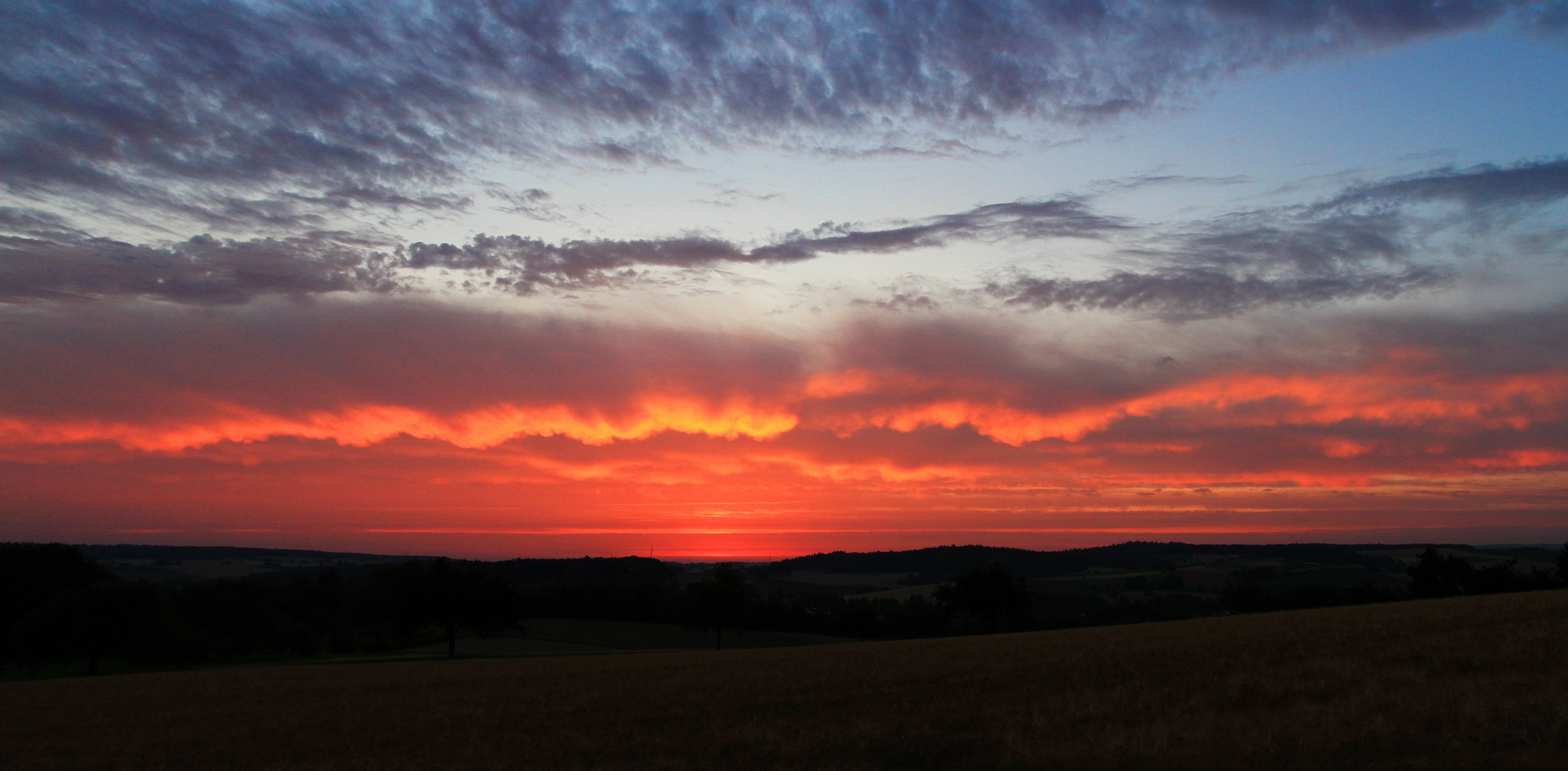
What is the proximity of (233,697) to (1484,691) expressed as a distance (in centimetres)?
3556

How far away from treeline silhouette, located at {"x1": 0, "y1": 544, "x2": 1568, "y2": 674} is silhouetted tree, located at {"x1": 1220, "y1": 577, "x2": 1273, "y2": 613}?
0.17 meters

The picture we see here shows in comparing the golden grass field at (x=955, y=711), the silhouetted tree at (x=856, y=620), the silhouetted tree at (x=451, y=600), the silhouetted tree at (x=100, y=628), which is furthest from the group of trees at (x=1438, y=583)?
the silhouetted tree at (x=100, y=628)

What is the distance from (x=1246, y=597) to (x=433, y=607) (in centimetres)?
7899

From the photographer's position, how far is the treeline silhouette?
186 ft

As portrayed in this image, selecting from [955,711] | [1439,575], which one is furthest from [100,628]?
[1439,575]

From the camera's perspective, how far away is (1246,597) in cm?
8656

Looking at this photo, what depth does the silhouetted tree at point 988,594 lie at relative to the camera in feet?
261

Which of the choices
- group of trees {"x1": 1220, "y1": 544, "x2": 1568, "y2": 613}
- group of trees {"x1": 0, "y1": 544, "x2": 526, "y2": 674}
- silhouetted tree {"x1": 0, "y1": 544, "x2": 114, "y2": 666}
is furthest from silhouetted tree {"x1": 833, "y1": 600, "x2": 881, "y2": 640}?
silhouetted tree {"x1": 0, "y1": 544, "x2": 114, "y2": 666}

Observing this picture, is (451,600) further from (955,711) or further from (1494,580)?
(1494,580)

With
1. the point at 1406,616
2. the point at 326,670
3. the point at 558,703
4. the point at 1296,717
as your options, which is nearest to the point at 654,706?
the point at 558,703

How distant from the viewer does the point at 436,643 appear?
77.8 metres

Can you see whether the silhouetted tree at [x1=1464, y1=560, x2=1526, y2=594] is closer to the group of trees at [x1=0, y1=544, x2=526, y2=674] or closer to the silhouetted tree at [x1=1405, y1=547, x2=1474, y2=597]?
the silhouetted tree at [x1=1405, y1=547, x2=1474, y2=597]

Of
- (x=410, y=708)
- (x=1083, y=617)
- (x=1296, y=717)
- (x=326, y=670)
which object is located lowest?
(x=1083, y=617)

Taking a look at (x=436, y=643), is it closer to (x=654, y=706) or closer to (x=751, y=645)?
(x=751, y=645)
